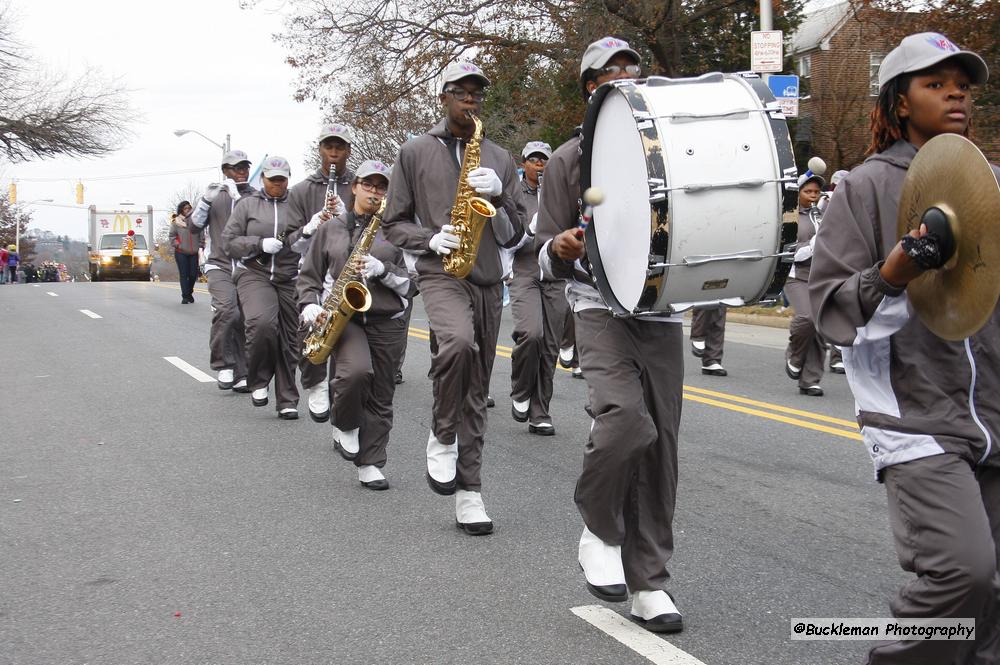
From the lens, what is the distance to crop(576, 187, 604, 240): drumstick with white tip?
3.80 metres

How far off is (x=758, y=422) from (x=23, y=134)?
31.9 metres

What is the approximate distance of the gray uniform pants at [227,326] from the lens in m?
10.8

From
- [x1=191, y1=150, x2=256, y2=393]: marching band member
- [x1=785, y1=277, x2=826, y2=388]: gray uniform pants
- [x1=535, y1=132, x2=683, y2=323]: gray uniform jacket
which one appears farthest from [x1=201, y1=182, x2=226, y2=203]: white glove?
[x1=535, y1=132, x2=683, y2=323]: gray uniform jacket

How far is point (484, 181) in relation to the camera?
5.39 meters

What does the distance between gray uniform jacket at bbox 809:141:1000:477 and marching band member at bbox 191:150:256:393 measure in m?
8.08

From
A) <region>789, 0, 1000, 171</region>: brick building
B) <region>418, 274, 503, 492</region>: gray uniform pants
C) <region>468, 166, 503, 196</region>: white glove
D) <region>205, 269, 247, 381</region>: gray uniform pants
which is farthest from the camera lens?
<region>789, 0, 1000, 171</region>: brick building

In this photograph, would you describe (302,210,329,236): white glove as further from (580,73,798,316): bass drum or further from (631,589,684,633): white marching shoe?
(631,589,684,633): white marching shoe

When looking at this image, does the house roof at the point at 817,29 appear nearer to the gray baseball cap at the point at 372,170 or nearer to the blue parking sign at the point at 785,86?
the blue parking sign at the point at 785,86

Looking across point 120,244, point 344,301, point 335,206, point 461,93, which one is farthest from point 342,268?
point 120,244

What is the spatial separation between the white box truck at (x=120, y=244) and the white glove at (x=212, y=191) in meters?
34.4

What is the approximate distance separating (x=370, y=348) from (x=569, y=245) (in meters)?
2.70

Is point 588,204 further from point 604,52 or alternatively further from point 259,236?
point 259,236

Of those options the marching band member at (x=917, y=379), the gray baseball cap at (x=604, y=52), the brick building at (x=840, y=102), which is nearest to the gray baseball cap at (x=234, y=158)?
the gray baseball cap at (x=604, y=52)

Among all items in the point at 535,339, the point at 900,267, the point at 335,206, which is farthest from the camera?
the point at 535,339
